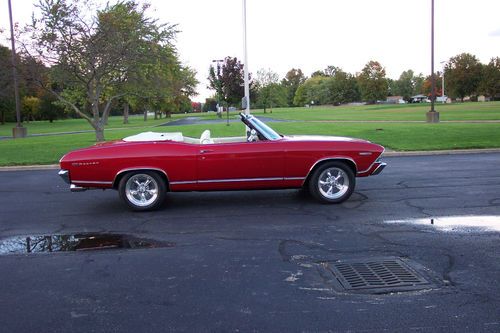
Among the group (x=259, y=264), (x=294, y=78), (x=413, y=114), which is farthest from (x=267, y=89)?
(x=259, y=264)

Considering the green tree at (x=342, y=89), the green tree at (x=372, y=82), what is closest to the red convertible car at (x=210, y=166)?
the green tree at (x=372, y=82)

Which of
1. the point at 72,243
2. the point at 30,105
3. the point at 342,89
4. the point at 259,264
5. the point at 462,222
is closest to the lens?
the point at 259,264

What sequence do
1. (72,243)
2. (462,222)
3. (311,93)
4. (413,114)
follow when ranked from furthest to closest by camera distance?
(311,93) < (413,114) < (462,222) < (72,243)

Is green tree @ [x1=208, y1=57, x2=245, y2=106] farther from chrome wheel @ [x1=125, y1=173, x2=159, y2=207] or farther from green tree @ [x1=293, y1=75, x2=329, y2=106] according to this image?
green tree @ [x1=293, y1=75, x2=329, y2=106]

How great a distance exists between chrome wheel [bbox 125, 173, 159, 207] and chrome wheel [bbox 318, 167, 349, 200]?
99.6 inches

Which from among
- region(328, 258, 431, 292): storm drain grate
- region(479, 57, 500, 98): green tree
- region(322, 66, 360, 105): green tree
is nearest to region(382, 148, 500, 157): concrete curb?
region(328, 258, 431, 292): storm drain grate

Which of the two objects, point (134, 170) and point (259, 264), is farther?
point (134, 170)

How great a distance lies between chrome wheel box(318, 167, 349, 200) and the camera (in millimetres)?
7562

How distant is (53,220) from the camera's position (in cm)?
712

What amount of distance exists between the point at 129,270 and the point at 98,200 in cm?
419

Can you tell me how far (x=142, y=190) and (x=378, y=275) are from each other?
13.5 feet

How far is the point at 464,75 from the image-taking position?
92.7 metres

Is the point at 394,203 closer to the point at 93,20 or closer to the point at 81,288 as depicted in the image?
the point at 81,288

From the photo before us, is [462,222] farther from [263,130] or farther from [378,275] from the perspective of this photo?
[263,130]
